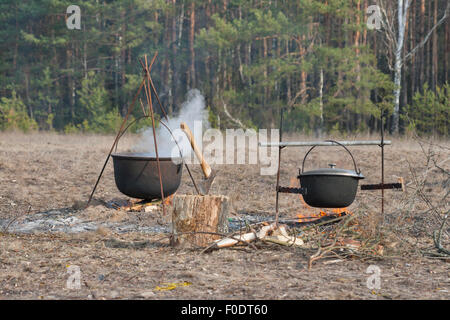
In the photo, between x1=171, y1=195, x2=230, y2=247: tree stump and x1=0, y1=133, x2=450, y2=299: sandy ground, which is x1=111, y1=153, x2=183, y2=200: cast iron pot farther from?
x1=171, y1=195, x2=230, y2=247: tree stump

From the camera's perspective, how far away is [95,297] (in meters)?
3.56

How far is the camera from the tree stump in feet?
16.9

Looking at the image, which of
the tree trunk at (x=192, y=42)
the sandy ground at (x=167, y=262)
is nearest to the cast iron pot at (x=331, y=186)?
the sandy ground at (x=167, y=262)

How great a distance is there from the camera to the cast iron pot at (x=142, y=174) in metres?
6.69

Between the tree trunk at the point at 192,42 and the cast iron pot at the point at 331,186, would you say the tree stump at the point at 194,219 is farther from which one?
the tree trunk at the point at 192,42

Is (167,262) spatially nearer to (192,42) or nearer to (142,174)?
(142,174)

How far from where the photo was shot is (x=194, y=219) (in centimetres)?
518

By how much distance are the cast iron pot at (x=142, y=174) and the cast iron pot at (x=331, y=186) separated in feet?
6.68

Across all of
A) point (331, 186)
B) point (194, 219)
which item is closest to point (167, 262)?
point (194, 219)

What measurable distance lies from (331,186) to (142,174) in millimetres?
2590

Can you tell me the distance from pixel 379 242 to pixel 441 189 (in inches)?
172

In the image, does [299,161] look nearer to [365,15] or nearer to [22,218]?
[22,218]
